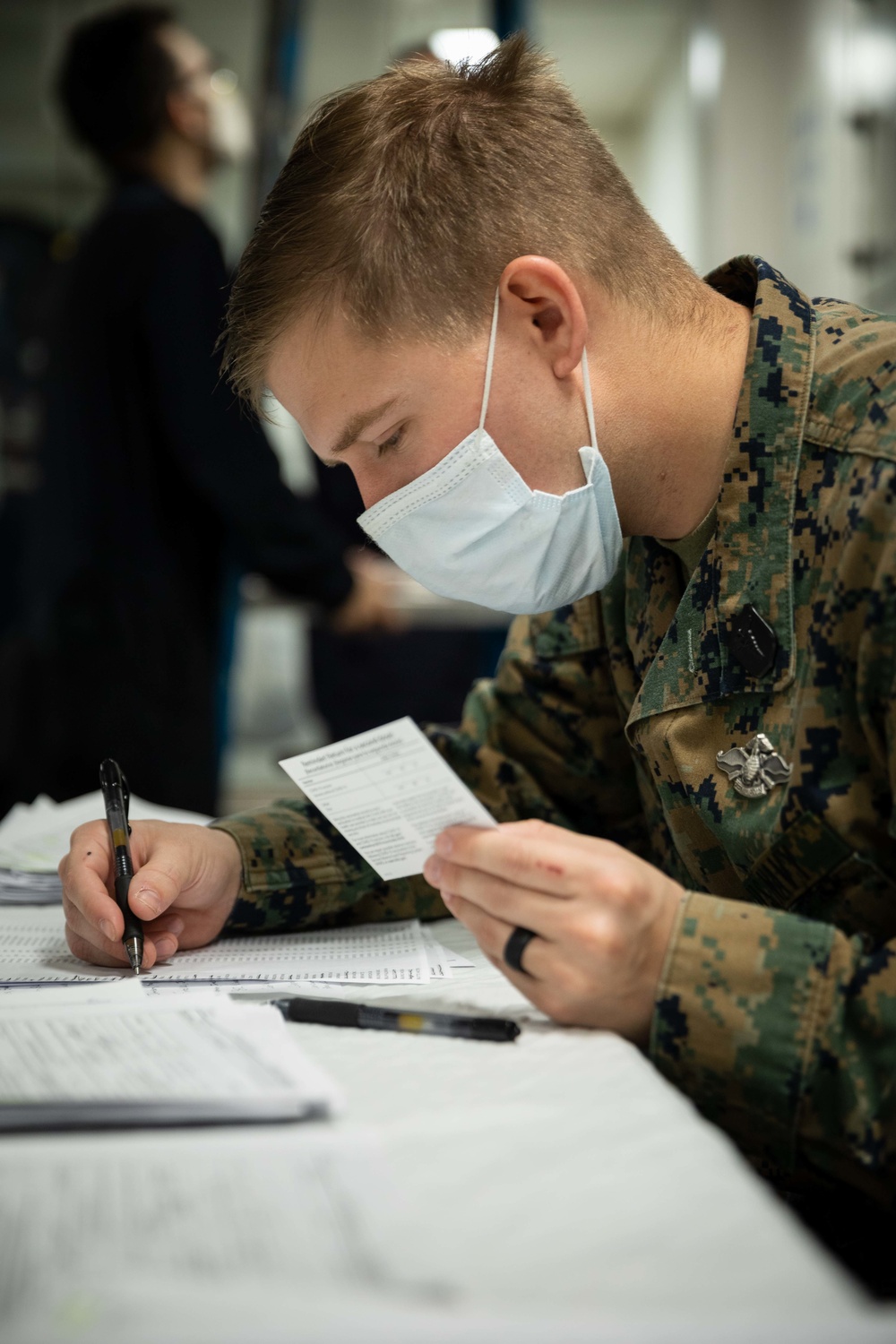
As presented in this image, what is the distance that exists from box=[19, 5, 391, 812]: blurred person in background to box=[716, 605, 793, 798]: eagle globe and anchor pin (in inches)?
55.2

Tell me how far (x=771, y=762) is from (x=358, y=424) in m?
0.44

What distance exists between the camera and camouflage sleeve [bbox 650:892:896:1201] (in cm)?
71

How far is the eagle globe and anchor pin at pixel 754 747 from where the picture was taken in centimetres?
88

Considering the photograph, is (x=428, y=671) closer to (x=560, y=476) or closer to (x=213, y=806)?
(x=213, y=806)

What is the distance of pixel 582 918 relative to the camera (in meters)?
0.73

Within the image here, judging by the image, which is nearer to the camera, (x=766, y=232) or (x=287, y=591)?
(x=287, y=591)

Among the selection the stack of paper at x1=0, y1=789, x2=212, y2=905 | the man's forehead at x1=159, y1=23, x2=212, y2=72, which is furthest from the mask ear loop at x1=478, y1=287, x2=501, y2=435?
the man's forehead at x1=159, y1=23, x2=212, y2=72

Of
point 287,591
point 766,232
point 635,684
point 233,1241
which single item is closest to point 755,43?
point 766,232

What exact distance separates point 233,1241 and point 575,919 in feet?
0.98

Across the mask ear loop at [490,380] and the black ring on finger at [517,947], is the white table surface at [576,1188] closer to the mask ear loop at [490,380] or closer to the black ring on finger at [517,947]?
the black ring on finger at [517,947]

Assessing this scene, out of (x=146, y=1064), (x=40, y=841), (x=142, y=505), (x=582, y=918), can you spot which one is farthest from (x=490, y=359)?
(x=142, y=505)

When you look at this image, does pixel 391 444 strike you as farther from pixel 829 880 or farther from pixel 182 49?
pixel 182 49

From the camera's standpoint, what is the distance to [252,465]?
7.15ft

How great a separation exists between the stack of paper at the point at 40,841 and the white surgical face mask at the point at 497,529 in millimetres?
392
